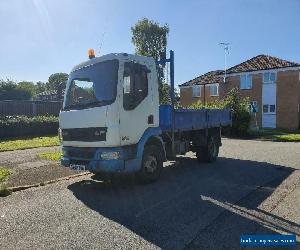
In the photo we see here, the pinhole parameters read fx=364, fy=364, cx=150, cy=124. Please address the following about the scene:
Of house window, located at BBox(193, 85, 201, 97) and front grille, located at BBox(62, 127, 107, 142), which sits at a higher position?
house window, located at BBox(193, 85, 201, 97)

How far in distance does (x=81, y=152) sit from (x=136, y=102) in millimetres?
1769

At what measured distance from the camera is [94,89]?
865cm

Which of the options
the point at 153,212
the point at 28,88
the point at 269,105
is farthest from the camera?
the point at 28,88

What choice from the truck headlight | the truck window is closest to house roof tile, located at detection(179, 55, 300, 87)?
the truck window

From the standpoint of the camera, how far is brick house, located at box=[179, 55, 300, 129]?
121ft

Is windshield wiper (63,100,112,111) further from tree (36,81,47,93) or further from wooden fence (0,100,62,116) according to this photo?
tree (36,81,47,93)

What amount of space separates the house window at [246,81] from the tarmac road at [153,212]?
30684mm

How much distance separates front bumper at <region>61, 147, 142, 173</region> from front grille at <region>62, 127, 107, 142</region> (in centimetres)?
25

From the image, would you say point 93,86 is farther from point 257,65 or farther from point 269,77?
point 257,65

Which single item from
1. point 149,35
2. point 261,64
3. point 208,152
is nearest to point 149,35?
point 149,35

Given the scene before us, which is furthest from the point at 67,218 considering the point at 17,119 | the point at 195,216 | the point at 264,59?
the point at 264,59

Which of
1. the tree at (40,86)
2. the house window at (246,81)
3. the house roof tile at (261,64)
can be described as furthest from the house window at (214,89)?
the tree at (40,86)

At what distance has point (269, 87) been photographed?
3866 centimetres

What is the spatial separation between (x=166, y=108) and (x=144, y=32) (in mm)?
45955
